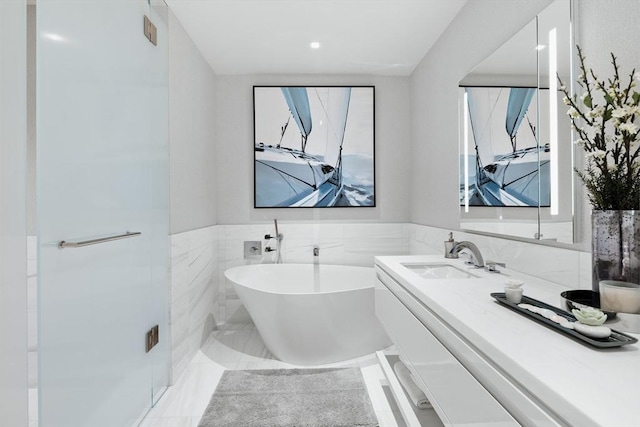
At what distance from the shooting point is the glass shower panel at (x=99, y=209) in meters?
1.24

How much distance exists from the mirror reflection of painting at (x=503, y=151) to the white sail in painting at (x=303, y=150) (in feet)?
4.55

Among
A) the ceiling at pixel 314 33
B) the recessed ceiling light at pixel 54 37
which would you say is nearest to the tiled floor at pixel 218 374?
the recessed ceiling light at pixel 54 37

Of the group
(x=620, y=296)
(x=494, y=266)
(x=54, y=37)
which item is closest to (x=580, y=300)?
(x=620, y=296)

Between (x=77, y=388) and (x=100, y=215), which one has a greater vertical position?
(x=100, y=215)

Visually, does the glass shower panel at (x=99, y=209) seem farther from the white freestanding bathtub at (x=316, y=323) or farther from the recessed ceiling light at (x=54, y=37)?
the white freestanding bathtub at (x=316, y=323)

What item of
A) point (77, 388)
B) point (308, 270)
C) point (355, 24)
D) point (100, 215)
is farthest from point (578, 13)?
point (308, 270)

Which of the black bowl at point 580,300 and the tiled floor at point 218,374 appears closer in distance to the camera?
the black bowl at point 580,300

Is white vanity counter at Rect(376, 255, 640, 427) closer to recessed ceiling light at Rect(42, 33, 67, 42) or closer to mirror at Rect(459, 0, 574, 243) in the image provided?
mirror at Rect(459, 0, 574, 243)

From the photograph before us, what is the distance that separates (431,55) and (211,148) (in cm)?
198

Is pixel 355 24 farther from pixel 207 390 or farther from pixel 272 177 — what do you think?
pixel 207 390

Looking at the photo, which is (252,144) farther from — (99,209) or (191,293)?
(99,209)

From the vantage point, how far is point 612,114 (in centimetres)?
95

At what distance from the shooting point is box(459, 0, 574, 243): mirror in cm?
140

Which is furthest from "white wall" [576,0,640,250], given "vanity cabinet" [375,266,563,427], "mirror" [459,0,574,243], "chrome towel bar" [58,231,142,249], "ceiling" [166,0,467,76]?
"chrome towel bar" [58,231,142,249]
